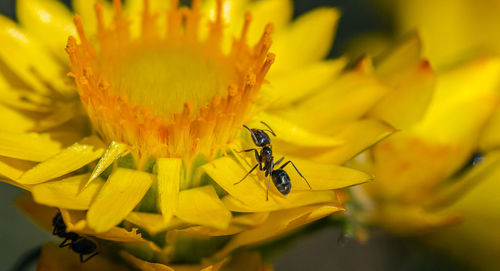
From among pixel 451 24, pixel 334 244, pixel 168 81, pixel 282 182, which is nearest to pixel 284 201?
pixel 282 182

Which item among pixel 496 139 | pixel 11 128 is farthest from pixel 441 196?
pixel 11 128

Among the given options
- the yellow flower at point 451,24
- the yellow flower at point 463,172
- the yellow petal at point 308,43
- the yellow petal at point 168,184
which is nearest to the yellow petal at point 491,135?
the yellow flower at point 463,172

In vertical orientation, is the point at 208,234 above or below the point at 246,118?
below

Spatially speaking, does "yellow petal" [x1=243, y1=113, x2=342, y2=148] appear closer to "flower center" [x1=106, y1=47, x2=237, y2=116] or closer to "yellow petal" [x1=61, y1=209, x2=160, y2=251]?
"flower center" [x1=106, y1=47, x2=237, y2=116]

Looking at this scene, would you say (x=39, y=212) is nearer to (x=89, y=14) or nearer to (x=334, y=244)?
(x=89, y=14)

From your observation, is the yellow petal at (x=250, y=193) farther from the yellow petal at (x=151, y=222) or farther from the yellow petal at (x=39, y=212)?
the yellow petal at (x=39, y=212)

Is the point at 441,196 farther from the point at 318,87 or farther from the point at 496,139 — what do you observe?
the point at 318,87
